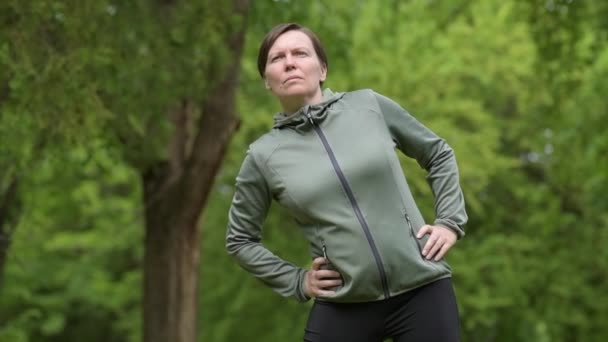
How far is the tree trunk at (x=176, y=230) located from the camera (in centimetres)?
914

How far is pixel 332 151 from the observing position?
9.75 ft

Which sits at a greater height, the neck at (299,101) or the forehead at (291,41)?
the forehead at (291,41)

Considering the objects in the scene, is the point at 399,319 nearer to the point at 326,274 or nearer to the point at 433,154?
the point at 326,274

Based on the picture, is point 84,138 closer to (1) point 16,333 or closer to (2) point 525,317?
(1) point 16,333

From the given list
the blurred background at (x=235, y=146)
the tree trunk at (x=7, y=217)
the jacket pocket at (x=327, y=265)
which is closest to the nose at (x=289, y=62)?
the jacket pocket at (x=327, y=265)

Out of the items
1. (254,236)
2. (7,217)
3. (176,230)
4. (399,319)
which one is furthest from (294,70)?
(176,230)

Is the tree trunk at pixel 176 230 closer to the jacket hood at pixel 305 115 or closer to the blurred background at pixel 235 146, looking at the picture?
the blurred background at pixel 235 146

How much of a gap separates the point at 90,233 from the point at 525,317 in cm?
775

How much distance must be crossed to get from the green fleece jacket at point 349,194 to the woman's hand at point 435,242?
23mm

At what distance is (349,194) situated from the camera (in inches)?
115

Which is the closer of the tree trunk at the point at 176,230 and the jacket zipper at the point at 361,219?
the jacket zipper at the point at 361,219

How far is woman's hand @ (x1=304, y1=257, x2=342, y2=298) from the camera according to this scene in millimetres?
2969

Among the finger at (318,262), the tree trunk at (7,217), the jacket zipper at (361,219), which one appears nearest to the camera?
the jacket zipper at (361,219)

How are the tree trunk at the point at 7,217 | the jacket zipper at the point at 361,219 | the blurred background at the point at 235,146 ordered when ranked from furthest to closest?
the tree trunk at the point at 7,217 → the blurred background at the point at 235,146 → the jacket zipper at the point at 361,219
